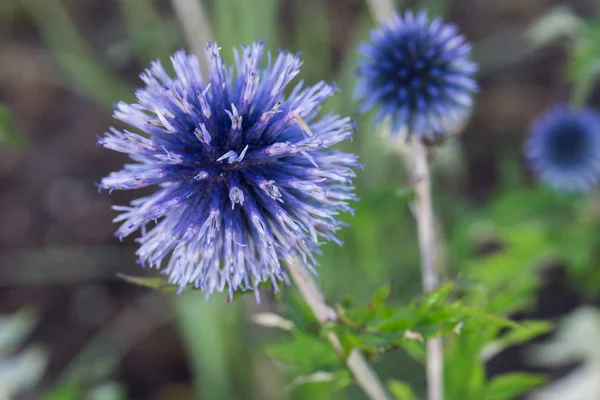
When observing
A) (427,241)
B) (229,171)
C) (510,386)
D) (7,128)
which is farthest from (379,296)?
(7,128)

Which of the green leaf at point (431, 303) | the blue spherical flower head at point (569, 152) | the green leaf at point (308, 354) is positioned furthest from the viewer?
the blue spherical flower head at point (569, 152)

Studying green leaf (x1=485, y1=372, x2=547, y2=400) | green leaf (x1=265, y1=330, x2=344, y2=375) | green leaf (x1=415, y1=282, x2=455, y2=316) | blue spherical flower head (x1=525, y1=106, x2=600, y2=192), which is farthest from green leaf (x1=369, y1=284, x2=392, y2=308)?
blue spherical flower head (x1=525, y1=106, x2=600, y2=192)

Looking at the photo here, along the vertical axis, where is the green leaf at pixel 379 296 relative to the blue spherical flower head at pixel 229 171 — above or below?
below

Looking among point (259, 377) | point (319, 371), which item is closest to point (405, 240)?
point (259, 377)

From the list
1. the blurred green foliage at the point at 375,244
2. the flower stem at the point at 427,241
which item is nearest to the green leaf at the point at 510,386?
the blurred green foliage at the point at 375,244

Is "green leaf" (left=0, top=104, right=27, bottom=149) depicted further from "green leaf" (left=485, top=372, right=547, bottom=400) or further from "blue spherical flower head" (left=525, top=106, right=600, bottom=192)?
"blue spherical flower head" (left=525, top=106, right=600, bottom=192)

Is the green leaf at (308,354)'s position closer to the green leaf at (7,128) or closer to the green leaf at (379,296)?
the green leaf at (379,296)

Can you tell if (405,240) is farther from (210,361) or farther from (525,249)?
(210,361)

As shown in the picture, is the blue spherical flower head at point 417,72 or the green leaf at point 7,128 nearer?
the green leaf at point 7,128
